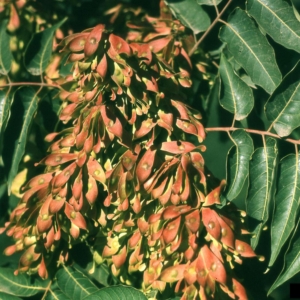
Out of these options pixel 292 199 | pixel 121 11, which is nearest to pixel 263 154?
pixel 292 199

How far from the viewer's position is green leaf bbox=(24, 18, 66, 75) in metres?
1.45

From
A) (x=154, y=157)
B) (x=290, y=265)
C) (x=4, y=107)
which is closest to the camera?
(x=154, y=157)

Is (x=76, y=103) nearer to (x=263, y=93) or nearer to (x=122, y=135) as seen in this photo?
(x=122, y=135)

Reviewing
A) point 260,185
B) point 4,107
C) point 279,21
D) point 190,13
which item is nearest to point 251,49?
point 279,21

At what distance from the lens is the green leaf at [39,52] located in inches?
57.2

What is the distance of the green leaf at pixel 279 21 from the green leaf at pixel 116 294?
2.16 feet

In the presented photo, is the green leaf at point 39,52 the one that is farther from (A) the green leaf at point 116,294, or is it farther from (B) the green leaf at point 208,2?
(A) the green leaf at point 116,294

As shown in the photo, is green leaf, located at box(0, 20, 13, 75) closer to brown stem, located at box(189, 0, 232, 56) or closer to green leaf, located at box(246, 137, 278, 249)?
brown stem, located at box(189, 0, 232, 56)

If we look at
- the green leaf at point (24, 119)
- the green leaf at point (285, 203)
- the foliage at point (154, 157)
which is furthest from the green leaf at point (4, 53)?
the green leaf at point (285, 203)

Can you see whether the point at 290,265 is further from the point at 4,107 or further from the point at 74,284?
the point at 4,107

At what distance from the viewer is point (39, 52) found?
147 centimetres

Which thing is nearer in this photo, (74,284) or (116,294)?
(116,294)

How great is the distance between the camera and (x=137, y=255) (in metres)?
1.23

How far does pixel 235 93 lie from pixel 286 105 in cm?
13
